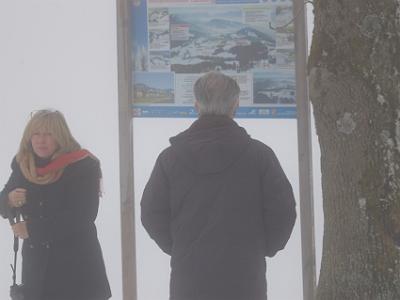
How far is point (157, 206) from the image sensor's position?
3.08 metres

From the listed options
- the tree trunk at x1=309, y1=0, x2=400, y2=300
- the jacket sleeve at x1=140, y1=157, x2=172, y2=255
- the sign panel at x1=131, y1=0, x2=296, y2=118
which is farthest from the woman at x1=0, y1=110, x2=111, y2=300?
the tree trunk at x1=309, y1=0, x2=400, y2=300

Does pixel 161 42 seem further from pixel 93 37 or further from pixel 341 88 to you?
pixel 341 88

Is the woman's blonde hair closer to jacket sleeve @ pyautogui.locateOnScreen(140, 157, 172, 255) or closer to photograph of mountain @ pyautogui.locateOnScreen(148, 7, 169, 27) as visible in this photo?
jacket sleeve @ pyautogui.locateOnScreen(140, 157, 172, 255)

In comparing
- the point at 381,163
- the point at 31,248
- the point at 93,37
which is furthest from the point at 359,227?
the point at 93,37

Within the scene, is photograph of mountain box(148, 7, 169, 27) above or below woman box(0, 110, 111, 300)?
above

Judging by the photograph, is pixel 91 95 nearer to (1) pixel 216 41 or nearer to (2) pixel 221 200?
(1) pixel 216 41

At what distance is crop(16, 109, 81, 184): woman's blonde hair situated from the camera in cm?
355

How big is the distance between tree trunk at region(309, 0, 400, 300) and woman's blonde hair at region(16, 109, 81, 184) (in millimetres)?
1343

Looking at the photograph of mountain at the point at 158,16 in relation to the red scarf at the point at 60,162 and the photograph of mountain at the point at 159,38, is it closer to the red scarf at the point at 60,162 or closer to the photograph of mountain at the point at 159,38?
the photograph of mountain at the point at 159,38

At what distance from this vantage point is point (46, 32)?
478cm

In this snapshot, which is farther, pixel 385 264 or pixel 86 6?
pixel 86 6

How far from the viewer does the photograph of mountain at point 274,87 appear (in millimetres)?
4199

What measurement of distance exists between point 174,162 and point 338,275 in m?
0.85

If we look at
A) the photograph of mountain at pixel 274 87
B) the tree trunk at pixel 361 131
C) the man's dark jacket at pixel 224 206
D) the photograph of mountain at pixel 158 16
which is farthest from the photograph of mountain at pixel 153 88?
the tree trunk at pixel 361 131
